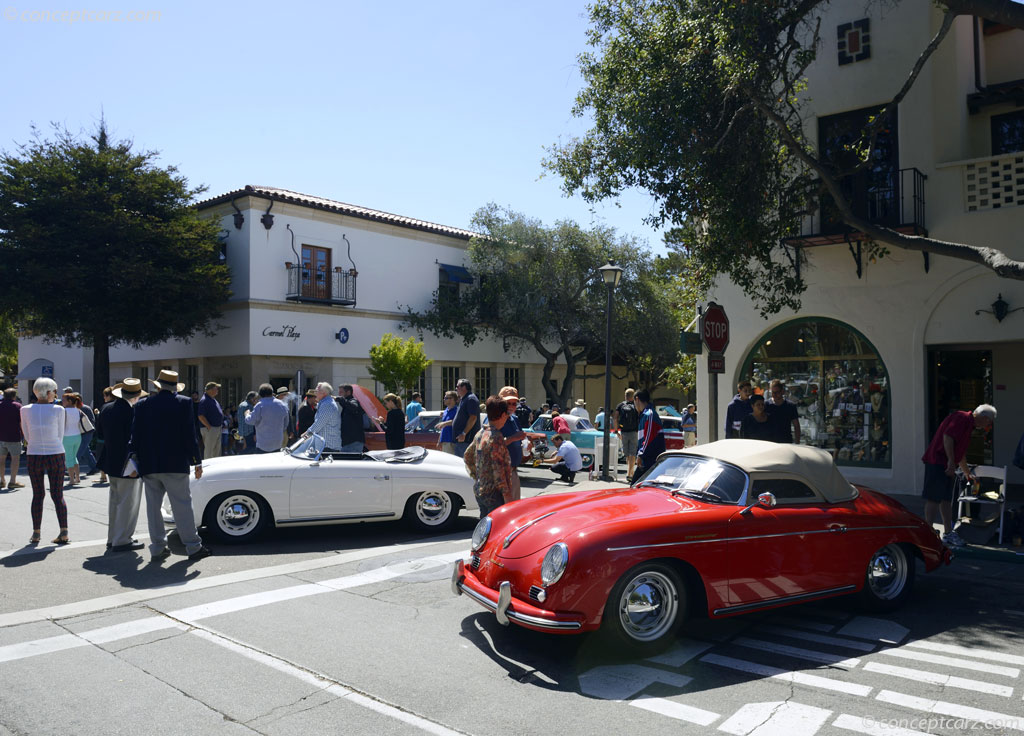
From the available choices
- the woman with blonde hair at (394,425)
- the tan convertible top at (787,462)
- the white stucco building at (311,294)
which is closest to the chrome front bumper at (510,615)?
the tan convertible top at (787,462)

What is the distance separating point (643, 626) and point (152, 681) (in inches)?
120

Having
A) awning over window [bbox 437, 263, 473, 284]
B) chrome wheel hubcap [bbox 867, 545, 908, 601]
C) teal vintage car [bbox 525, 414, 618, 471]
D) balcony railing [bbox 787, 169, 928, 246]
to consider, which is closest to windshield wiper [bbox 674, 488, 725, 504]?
chrome wheel hubcap [bbox 867, 545, 908, 601]

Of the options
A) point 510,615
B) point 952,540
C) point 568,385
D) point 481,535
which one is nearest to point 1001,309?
point 952,540

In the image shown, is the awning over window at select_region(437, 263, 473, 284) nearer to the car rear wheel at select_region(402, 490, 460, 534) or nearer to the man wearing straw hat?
the car rear wheel at select_region(402, 490, 460, 534)

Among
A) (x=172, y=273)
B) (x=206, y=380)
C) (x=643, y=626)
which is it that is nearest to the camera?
(x=643, y=626)

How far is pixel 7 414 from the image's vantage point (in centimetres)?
1226

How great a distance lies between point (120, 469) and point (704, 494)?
596 cm

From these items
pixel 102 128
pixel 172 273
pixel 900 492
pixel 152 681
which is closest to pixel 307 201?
pixel 172 273

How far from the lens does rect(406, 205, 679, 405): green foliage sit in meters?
28.2

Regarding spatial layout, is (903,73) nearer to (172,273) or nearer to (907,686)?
(907,686)

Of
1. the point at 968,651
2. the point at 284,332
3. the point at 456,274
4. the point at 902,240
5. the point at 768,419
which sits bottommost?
the point at 968,651

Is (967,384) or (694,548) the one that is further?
(967,384)

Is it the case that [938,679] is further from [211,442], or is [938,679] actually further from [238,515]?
[211,442]

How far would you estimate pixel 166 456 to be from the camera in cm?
731
